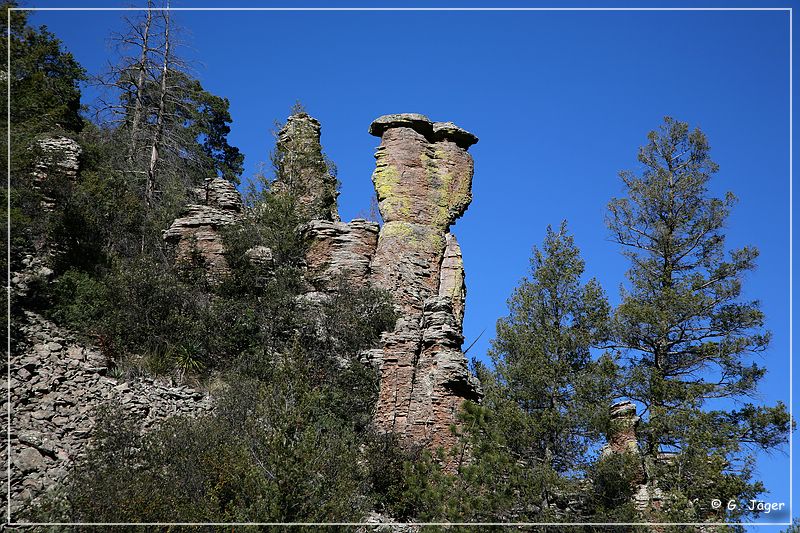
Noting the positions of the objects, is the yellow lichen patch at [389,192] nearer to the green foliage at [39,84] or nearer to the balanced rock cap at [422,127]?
the balanced rock cap at [422,127]

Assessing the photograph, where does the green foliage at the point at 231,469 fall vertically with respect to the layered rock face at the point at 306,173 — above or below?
below

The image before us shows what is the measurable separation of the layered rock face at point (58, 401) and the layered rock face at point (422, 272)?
545cm

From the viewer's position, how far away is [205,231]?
34.7 meters

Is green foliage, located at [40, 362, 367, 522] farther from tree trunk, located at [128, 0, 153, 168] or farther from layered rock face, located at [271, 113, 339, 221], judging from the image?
tree trunk, located at [128, 0, 153, 168]

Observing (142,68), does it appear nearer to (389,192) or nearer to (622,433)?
(389,192)

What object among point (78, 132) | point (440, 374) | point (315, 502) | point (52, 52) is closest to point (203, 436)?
point (315, 502)

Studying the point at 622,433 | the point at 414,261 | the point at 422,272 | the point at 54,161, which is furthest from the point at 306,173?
the point at 622,433

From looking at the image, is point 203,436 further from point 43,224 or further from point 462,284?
point 462,284

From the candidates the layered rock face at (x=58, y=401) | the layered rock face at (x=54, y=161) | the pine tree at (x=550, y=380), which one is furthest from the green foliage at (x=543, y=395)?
the layered rock face at (x=54, y=161)

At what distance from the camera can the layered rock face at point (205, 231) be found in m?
33.8

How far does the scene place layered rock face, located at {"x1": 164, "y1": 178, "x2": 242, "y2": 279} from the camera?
111 ft

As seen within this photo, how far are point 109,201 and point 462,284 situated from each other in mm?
12926

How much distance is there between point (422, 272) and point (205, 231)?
793 centimetres

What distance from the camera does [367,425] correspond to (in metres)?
26.3
